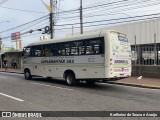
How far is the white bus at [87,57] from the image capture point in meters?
15.6

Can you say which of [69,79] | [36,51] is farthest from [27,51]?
[69,79]

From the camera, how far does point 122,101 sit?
11.7 meters

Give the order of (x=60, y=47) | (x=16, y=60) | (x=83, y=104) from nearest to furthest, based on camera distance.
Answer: (x=83, y=104) → (x=60, y=47) → (x=16, y=60)

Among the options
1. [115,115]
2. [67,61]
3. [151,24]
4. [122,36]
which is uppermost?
[151,24]

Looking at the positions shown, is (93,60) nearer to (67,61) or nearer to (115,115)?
(67,61)

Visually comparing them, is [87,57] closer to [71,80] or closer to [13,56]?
[71,80]

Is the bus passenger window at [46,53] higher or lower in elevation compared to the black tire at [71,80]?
higher

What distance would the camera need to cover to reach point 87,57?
1659 centimetres

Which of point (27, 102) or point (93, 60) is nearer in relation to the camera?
point (27, 102)

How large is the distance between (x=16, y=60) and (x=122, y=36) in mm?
31072

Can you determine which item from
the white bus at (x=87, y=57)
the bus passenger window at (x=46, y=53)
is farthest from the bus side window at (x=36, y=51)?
the bus passenger window at (x=46, y=53)

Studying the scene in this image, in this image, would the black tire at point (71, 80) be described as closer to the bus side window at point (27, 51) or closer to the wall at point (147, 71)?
the bus side window at point (27, 51)

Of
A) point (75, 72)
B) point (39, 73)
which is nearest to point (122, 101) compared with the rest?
point (75, 72)

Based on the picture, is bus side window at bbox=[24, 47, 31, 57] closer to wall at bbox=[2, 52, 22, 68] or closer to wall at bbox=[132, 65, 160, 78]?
wall at bbox=[132, 65, 160, 78]
